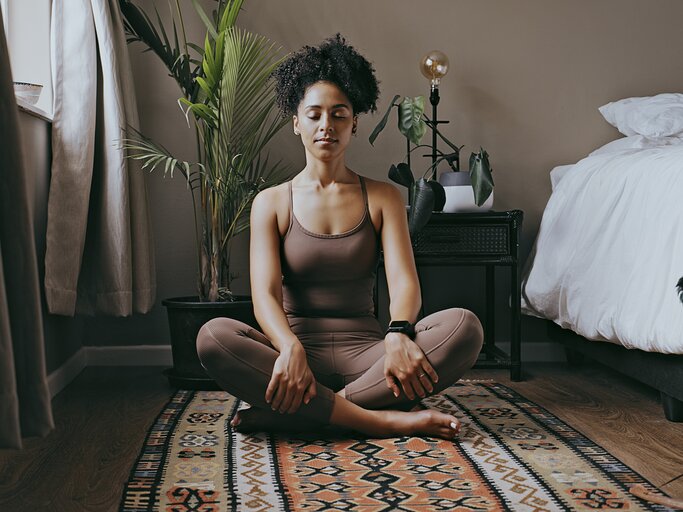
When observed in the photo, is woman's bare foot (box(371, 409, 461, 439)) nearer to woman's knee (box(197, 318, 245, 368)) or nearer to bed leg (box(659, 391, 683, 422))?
woman's knee (box(197, 318, 245, 368))

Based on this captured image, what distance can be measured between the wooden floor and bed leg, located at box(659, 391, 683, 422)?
2cm

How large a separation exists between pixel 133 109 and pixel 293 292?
105cm

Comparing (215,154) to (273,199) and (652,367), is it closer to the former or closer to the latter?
(273,199)

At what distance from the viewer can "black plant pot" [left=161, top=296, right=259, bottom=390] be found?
8.41ft

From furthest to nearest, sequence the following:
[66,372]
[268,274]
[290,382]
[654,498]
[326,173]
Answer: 1. [66,372]
2. [326,173]
3. [268,274]
4. [290,382]
5. [654,498]

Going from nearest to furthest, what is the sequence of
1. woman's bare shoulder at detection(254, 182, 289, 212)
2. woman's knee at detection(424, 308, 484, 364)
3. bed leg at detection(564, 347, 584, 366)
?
woman's knee at detection(424, 308, 484, 364) < woman's bare shoulder at detection(254, 182, 289, 212) < bed leg at detection(564, 347, 584, 366)

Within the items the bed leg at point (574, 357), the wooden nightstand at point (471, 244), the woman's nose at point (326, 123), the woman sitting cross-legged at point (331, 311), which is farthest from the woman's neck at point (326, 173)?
the bed leg at point (574, 357)

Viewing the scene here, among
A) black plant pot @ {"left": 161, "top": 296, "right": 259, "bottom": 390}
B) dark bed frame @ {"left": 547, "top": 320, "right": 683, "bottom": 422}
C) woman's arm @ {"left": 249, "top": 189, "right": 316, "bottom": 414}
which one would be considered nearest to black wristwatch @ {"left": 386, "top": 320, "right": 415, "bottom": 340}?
woman's arm @ {"left": 249, "top": 189, "right": 316, "bottom": 414}

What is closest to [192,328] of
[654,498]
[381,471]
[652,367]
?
[381,471]

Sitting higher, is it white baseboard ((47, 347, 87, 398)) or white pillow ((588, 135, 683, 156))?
white pillow ((588, 135, 683, 156))

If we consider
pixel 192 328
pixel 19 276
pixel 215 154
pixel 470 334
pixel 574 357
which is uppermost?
pixel 215 154

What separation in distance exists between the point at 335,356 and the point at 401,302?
0.68 ft

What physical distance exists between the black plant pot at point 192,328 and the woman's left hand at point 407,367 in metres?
0.83

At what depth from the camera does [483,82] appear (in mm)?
3115
